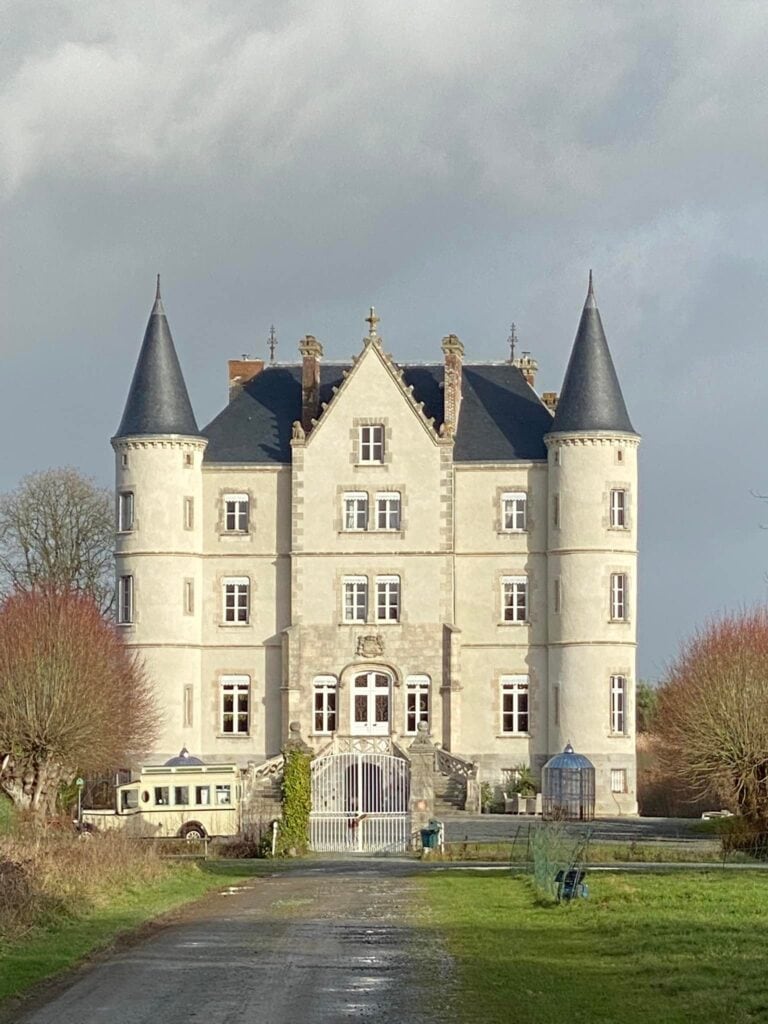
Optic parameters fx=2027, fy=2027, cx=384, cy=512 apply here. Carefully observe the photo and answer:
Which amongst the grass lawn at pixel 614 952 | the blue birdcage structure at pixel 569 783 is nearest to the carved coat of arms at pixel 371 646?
the blue birdcage structure at pixel 569 783

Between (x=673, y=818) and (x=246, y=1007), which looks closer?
(x=246, y=1007)

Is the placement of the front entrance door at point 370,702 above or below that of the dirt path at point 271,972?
above

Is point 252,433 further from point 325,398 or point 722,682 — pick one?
point 722,682

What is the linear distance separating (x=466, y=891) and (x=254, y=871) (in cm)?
881

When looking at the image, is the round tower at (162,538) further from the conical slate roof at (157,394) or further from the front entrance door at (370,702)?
the front entrance door at (370,702)

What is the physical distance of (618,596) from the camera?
62.8m

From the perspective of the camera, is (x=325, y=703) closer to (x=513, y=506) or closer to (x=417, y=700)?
(x=417, y=700)

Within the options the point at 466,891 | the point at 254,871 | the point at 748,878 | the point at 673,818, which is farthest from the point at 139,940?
the point at 673,818

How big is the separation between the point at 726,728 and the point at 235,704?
19.8 metres

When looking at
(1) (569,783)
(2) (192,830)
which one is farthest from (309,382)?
(2) (192,830)

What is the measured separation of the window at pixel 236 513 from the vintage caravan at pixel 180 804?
13.3m

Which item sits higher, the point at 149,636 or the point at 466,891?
the point at 149,636

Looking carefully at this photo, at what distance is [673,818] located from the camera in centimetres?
6162

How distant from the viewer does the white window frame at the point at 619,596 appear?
62750 mm
